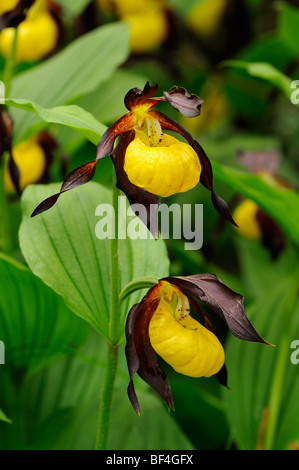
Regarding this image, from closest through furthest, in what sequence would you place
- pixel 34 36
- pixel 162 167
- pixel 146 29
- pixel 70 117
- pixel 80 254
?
pixel 162 167, pixel 70 117, pixel 80 254, pixel 34 36, pixel 146 29

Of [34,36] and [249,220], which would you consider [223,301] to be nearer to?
[249,220]

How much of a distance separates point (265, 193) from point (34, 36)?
0.68m

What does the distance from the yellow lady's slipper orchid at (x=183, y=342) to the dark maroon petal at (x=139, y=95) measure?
0.21 metres

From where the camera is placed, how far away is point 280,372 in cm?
109

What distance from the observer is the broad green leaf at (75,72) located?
43.5 inches

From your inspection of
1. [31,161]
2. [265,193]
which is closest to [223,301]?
[265,193]

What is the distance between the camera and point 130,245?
86 centimetres

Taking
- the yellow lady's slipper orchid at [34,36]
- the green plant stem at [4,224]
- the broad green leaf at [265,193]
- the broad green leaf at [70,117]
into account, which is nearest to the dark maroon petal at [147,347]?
the broad green leaf at [70,117]

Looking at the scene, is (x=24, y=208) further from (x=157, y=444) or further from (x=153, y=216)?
(x=157, y=444)

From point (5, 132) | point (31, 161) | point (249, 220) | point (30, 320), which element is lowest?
point (249, 220)

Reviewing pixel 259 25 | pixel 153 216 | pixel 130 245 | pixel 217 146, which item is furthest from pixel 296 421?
pixel 259 25

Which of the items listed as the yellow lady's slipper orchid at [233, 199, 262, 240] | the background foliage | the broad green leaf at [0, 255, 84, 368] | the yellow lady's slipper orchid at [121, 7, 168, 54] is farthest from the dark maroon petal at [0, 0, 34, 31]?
the yellow lady's slipper orchid at [121, 7, 168, 54]

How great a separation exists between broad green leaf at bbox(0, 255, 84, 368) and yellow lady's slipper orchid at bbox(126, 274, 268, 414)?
240 millimetres
